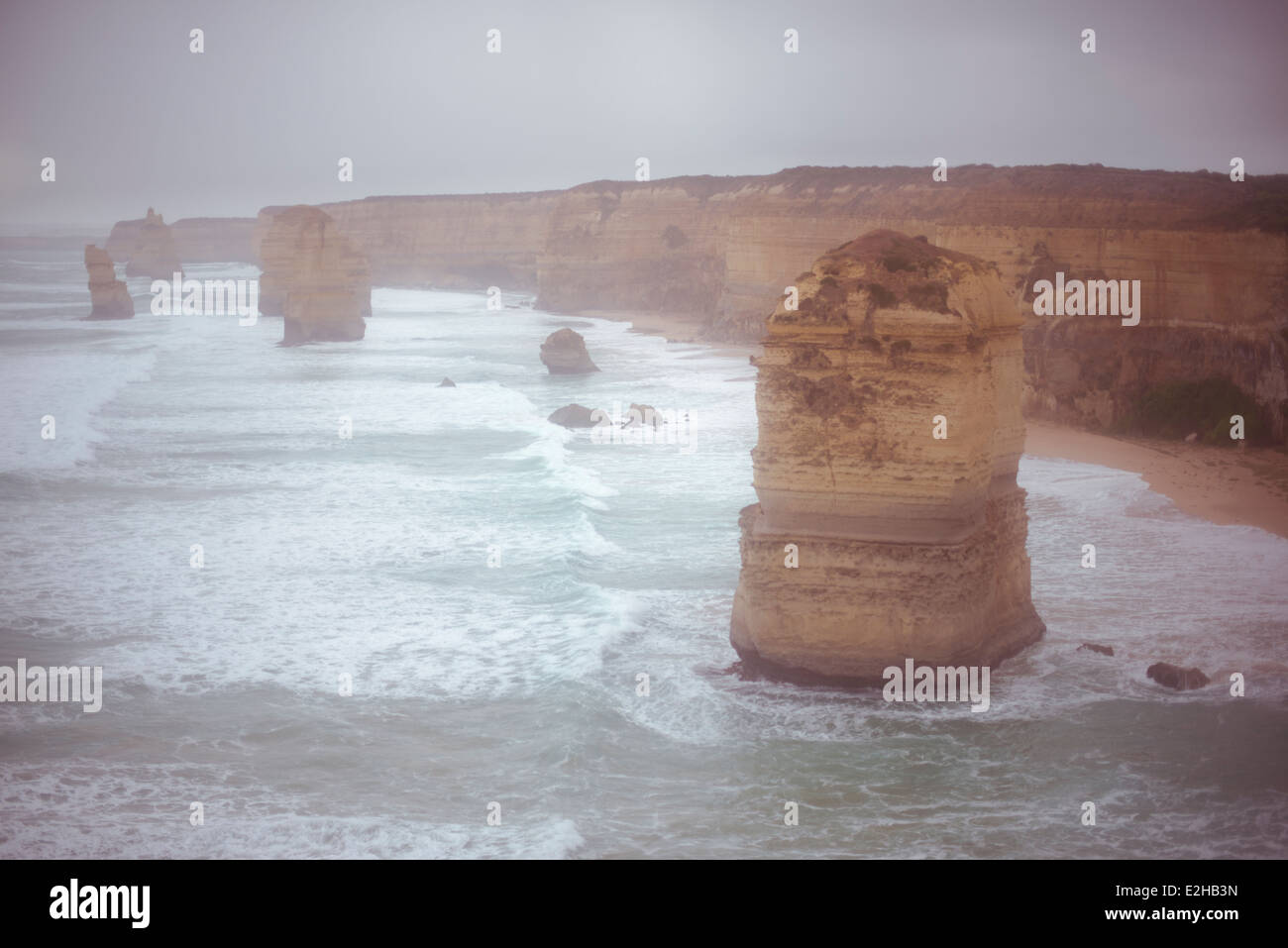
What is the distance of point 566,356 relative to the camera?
4766cm

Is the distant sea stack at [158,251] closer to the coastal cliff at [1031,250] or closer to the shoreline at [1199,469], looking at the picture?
the coastal cliff at [1031,250]

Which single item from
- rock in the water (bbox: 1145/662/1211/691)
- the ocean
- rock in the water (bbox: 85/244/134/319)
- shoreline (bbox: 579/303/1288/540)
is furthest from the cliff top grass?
rock in the water (bbox: 85/244/134/319)

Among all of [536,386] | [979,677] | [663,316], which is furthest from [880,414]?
[663,316]

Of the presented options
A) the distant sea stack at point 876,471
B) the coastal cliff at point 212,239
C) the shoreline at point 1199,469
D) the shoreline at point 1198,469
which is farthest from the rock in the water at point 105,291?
the coastal cliff at point 212,239

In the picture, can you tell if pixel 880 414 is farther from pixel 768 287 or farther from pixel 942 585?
pixel 768 287

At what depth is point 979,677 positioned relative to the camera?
14844 millimetres

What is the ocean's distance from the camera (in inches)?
462

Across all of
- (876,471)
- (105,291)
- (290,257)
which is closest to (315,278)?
(290,257)

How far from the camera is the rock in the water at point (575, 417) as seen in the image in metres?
36.0

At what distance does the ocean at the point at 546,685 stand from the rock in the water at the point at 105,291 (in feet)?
147

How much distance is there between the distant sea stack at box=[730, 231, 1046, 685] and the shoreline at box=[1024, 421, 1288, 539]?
378 inches

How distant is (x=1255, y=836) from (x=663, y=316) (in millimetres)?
66664

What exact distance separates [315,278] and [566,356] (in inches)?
779

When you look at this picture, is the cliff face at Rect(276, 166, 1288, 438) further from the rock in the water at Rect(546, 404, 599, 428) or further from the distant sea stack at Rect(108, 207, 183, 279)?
the distant sea stack at Rect(108, 207, 183, 279)
